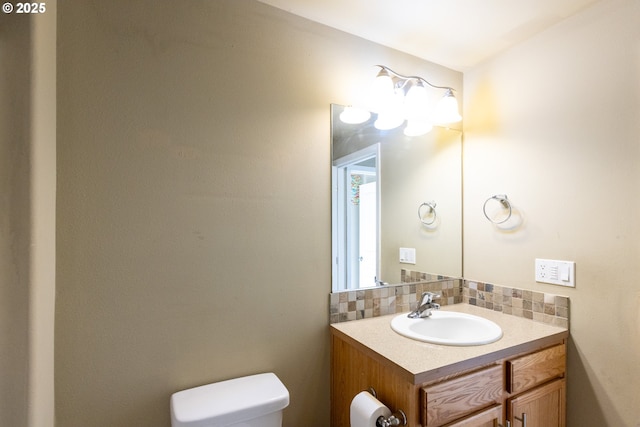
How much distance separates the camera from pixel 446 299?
73.5 inches

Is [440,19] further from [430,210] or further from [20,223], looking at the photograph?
[20,223]

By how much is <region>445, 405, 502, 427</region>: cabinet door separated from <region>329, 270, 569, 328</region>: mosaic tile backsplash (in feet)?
1.88

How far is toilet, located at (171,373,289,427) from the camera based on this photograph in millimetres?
1021

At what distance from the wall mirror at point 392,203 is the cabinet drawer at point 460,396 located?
0.60 m

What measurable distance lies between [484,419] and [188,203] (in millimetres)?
1383

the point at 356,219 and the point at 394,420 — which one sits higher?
the point at 356,219

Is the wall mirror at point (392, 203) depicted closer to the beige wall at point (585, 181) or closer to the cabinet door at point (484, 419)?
the beige wall at point (585, 181)

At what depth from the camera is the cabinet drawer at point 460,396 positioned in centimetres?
103

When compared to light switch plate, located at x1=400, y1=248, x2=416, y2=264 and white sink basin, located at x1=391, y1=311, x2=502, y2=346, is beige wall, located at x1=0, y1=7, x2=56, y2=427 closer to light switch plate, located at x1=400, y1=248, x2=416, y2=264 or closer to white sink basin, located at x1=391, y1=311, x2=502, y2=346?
white sink basin, located at x1=391, y1=311, x2=502, y2=346

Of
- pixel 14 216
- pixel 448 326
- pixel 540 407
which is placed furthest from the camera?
pixel 448 326

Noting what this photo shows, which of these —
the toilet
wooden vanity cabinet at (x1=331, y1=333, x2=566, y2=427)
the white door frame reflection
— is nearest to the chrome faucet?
the white door frame reflection

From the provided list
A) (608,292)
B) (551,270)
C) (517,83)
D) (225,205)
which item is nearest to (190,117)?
(225,205)

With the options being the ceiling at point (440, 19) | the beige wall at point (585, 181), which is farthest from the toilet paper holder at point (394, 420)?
the ceiling at point (440, 19)

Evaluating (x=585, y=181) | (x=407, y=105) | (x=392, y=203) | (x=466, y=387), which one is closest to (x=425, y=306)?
(x=466, y=387)
